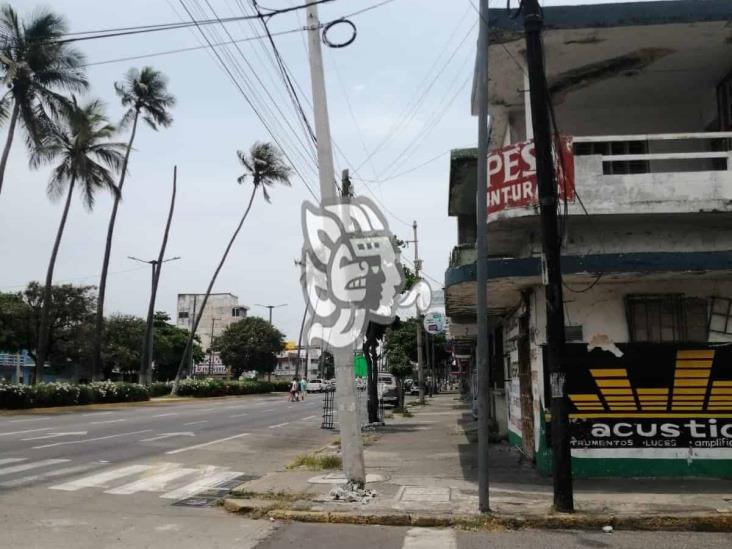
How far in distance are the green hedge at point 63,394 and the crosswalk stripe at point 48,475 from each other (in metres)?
17.6

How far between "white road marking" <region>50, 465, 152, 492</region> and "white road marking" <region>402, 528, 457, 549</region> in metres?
5.10

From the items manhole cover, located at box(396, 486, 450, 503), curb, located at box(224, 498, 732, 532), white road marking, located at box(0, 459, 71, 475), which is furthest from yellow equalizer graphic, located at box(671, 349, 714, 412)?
white road marking, located at box(0, 459, 71, 475)

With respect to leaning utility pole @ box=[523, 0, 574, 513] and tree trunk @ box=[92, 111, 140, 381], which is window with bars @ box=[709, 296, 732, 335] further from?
tree trunk @ box=[92, 111, 140, 381]

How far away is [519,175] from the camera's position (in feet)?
33.4

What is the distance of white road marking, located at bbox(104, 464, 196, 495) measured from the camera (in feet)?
32.3

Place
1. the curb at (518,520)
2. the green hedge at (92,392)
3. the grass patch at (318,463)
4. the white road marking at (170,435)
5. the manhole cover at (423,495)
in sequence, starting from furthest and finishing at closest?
the green hedge at (92,392) < the white road marking at (170,435) < the grass patch at (318,463) < the manhole cover at (423,495) < the curb at (518,520)

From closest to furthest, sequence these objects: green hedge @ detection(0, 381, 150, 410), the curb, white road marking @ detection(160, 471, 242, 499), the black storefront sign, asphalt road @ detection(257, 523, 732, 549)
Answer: asphalt road @ detection(257, 523, 732, 549) < the curb < white road marking @ detection(160, 471, 242, 499) < the black storefront sign < green hedge @ detection(0, 381, 150, 410)

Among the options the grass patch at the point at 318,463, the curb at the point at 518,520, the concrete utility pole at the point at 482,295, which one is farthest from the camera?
the grass patch at the point at 318,463

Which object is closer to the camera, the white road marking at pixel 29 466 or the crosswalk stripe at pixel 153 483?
the crosswalk stripe at pixel 153 483

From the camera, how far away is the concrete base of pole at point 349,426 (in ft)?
29.8

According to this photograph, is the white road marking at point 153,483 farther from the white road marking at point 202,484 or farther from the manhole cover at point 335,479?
the manhole cover at point 335,479

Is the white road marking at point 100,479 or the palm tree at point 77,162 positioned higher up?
the palm tree at point 77,162

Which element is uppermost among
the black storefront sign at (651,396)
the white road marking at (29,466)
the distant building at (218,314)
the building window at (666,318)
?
the distant building at (218,314)

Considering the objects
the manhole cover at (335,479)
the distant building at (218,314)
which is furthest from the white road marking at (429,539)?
the distant building at (218,314)
